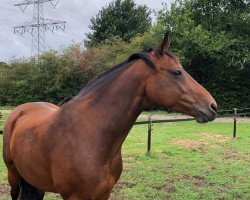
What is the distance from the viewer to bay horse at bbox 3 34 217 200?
2529 millimetres

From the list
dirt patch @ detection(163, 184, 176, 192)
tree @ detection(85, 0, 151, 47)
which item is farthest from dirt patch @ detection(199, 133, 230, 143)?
tree @ detection(85, 0, 151, 47)

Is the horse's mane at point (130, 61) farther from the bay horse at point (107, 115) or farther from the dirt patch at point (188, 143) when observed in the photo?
the dirt patch at point (188, 143)

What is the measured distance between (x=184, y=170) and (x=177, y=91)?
14.4ft

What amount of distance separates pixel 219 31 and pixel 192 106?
731 inches

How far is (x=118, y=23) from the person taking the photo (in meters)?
31.3

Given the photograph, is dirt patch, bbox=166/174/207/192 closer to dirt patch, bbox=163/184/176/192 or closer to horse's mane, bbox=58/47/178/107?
dirt patch, bbox=163/184/176/192

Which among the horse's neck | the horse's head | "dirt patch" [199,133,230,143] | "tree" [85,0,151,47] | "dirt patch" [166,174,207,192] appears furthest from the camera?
"tree" [85,0,151,47]

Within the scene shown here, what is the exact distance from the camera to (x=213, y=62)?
66.0 ft

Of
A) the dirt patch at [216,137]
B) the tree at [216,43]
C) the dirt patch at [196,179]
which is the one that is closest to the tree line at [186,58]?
the tree at [216,43]

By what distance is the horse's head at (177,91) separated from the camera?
8.21 feet

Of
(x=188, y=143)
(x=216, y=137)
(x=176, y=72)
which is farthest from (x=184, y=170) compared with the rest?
(x=216, y=137)

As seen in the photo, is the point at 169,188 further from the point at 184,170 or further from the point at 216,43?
the point at 216,43

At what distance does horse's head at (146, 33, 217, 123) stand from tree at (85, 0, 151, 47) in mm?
27993

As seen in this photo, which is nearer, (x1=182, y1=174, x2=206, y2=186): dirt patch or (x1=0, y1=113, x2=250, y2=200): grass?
(x1=0, y1=113, x2=250, y2=200): grass
